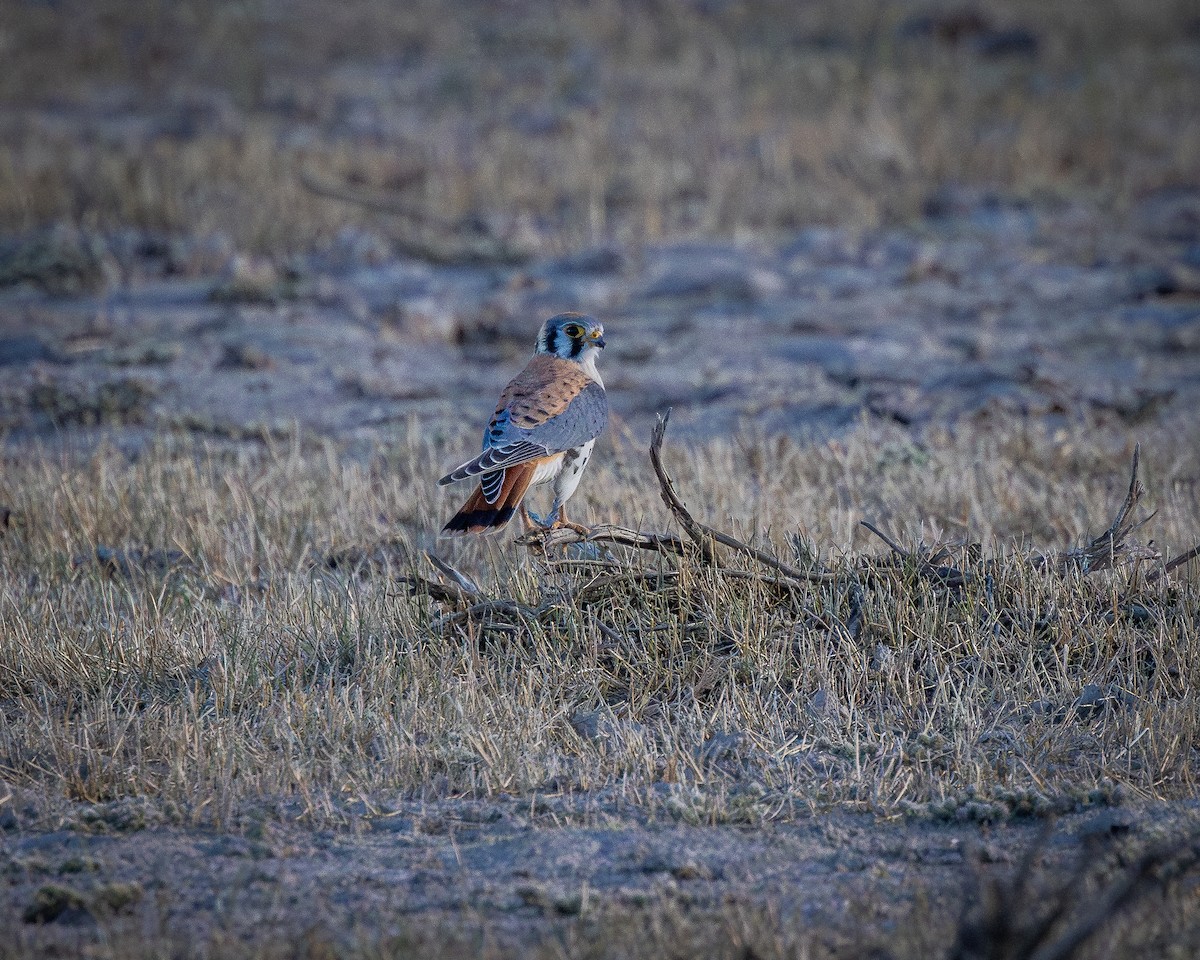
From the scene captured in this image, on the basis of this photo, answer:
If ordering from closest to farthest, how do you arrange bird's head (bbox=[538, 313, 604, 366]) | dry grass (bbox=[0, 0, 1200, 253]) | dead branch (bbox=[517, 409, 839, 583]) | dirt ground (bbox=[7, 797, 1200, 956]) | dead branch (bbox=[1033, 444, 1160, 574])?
1. dirt ground (bbox=[7, 797, 1200, 956])
2. dead branch (bbox=[517, 409, 839, 583])
3. dead branch (bbox=[1033, 444, 1160, 574])
4. bird's head (bbox=[538, 313, 604, 366])
5. dry grass (bbox=[0, 0, 1200, 253])

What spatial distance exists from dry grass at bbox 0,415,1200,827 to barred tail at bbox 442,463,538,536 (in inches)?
10.5

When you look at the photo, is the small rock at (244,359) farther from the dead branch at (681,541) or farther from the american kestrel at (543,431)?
the dead branch at (681,541)

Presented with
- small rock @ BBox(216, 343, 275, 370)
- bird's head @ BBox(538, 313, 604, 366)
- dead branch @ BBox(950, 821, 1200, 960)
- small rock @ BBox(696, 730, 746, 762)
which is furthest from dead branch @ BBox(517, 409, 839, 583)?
small rock @ BBox(216, 343, 275, 370)

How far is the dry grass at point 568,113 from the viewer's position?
1484cm

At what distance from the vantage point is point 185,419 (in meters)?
9.34

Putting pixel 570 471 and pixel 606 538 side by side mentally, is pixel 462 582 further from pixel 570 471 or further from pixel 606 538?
pixel 570 471

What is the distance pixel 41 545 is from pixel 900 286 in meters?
8.44

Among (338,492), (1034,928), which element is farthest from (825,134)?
(1034,928)

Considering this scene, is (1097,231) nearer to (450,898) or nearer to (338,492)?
(338,492)

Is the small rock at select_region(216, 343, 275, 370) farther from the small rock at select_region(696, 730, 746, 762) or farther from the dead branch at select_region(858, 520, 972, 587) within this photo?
the small rock at select_region(696, 730, 746, 762)

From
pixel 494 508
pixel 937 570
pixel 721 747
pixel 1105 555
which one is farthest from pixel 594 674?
pixel 1105 555

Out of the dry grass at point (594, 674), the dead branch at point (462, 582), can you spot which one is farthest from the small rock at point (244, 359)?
the dead branch at point (462, 582)

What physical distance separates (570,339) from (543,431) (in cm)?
84

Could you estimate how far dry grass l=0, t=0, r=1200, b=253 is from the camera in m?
14.8
